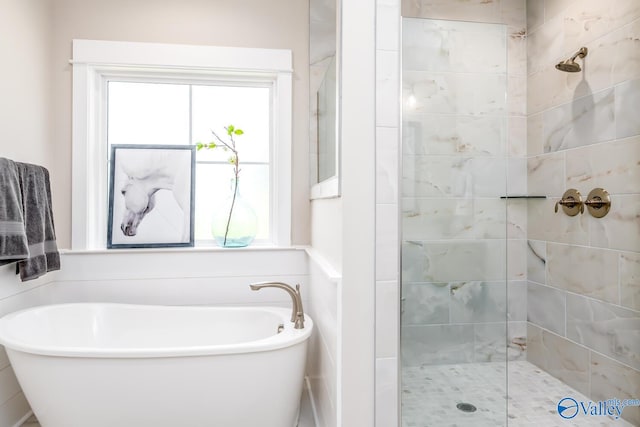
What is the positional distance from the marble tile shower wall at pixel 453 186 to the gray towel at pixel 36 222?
5.93ft

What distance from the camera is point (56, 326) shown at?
7.07 feet

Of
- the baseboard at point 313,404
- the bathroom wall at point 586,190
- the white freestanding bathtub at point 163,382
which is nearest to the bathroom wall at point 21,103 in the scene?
the white freestanding bathtub at point 163,382

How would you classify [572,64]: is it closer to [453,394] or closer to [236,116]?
[453,394]

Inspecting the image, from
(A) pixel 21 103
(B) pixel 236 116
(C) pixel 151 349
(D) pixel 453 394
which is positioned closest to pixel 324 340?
(D) pixel 453 394

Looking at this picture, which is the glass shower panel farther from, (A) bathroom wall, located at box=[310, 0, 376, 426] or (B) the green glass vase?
(B) the green glass vase

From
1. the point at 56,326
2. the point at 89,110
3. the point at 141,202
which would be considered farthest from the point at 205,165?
the point at 56,326

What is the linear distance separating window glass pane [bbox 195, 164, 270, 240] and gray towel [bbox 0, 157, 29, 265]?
0.92 m

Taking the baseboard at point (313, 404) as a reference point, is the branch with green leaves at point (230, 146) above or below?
above

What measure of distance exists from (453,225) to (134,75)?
213cm

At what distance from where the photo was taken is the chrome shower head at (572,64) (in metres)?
1.88

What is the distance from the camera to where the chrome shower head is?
1.88 metres

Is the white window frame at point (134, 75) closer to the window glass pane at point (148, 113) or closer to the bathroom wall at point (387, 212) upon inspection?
the window glass pane at point (148, 113)

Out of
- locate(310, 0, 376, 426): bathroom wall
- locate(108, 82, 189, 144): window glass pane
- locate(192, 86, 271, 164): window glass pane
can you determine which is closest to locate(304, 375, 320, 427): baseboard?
locate(310, 0, 376, 426): bathroom wall

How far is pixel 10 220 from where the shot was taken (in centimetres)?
189
